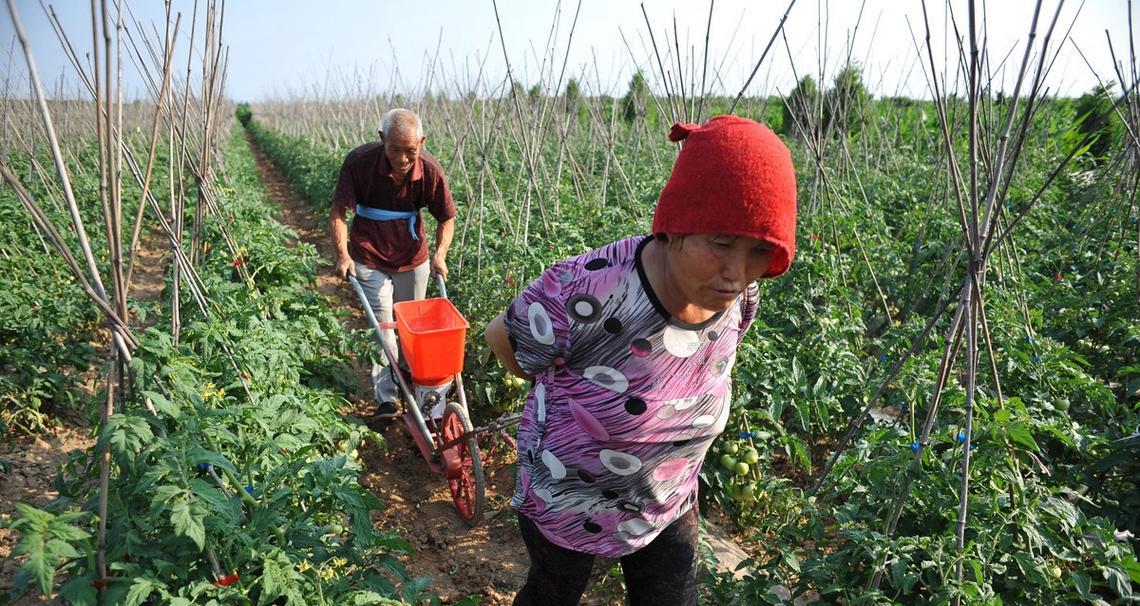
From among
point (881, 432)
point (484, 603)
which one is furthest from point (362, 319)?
point (881, 432)

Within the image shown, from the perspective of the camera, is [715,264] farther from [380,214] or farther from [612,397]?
[380,214]

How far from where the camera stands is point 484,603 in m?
2.52

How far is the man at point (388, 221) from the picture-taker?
3.21 metres

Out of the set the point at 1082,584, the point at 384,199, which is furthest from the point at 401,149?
the point at 1082,584

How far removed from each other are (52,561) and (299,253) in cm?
350

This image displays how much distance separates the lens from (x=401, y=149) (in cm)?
308

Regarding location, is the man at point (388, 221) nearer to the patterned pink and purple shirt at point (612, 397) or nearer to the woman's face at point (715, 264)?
the patterned pink and purple shirt at point (612, 397)

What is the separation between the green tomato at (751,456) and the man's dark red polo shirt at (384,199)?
1.89 metres

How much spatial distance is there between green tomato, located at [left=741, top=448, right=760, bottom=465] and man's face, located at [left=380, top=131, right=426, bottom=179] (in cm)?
199

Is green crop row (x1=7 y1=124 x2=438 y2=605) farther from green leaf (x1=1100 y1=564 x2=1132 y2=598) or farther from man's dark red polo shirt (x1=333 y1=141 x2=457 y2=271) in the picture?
green leaf (x1=1100 y1=564 x2=1132 y2=598)

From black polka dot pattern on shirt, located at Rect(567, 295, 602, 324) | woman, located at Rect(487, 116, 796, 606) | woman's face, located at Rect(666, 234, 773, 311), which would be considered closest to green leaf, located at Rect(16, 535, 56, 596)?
woman, located at Rect(487, 116, 796, 606)

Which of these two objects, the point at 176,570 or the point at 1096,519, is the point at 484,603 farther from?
the point at 1096,519

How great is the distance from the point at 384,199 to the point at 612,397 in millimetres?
2308

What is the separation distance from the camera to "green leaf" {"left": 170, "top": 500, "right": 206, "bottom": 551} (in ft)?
4.59
